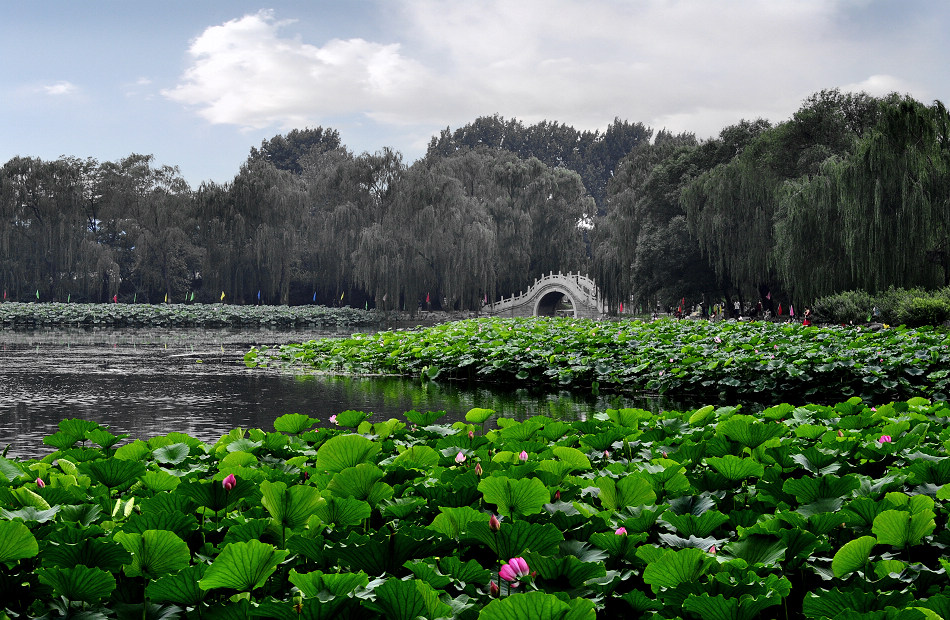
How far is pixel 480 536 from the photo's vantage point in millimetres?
1527

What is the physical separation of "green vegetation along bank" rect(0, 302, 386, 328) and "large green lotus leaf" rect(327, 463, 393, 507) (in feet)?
92.6

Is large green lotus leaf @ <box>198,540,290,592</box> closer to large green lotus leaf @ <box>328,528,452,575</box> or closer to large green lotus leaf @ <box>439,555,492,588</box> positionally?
large green lotus leaf @ <box>328,528,452,575</box>

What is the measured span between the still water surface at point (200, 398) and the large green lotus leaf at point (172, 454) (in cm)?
277

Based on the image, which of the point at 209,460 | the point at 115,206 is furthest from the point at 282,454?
the point at 115,206

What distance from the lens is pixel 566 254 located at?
40906mm

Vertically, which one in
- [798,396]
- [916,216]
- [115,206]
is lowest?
[798,396]

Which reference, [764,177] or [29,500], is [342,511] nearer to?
[29,500]

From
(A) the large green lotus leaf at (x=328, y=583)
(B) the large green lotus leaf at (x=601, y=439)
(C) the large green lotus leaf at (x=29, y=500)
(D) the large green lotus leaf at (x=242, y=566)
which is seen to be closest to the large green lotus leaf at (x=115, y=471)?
(C) the large green lotus leaf at (x=29, y=500)

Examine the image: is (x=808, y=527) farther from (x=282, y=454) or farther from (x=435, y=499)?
(x=282, y=454)

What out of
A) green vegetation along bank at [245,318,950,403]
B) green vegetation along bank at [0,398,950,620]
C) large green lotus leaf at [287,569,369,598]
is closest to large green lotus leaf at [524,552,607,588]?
green vegetation along bank at [0,398,950,620]

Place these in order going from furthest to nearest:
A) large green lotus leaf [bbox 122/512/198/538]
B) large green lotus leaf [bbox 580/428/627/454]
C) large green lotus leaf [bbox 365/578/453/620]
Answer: large green lotus leaf [bbox 580/428/627/454], large green lotus leaf [bbox 122/512/198/538], large green lotus leaf [bbox 365/578/453/620]

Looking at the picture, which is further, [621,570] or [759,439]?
[759,439]

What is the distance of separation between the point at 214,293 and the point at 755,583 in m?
36.1

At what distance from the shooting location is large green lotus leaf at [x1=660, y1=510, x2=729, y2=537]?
68.2 inches
